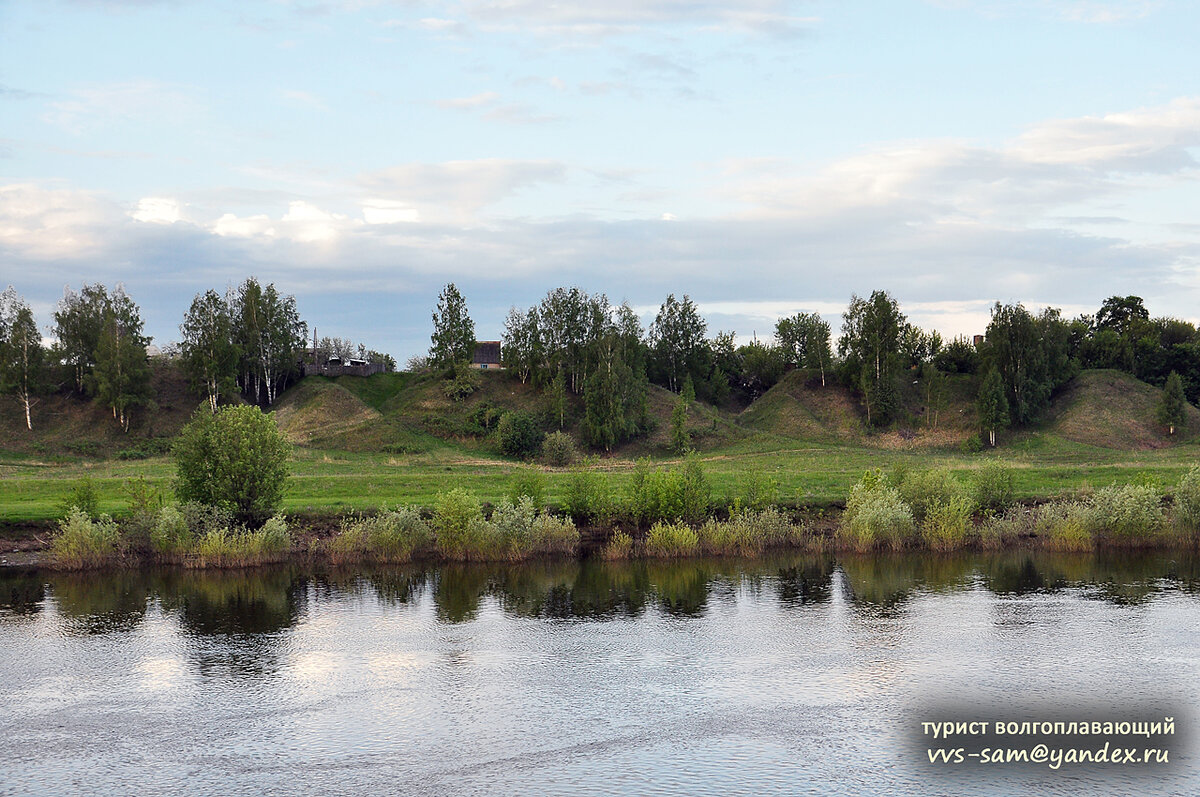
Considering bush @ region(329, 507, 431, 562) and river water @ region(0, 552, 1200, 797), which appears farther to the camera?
bush @ region(329, 507, 431, 562)

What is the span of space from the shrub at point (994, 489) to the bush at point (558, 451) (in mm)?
39513

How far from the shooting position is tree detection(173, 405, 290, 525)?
53094 mm

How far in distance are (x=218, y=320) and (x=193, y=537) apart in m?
60.5

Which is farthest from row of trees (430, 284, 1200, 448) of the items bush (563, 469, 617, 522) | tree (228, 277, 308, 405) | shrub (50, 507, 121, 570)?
shrub (50, 507, 121, 570)

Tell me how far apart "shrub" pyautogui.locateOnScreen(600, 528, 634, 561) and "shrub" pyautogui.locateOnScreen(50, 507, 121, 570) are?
25840 mm

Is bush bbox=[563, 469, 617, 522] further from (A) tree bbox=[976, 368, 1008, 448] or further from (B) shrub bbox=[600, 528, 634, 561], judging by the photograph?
(A) tree bbox=[976, 368, 1008, 448]

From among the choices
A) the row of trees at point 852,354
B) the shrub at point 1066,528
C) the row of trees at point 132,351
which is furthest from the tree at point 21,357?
the shrub at point 1066,528

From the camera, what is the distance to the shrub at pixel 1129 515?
53.8 metres

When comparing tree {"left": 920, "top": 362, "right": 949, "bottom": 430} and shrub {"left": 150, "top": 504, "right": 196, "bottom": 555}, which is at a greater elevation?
tree {"left": 920, "top": 362, "right": 949, "bottom": 430}

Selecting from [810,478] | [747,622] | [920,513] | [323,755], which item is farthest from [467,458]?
[323,755]

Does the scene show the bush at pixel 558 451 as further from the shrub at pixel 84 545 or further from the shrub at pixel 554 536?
the shrub at pixel 84 545

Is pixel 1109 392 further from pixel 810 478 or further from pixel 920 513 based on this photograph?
pixel 920 513

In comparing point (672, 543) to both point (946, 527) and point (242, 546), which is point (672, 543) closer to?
point (946, 527)

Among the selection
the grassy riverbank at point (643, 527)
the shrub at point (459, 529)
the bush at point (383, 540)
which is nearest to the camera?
the grassy riverbank at point (643, 527)
